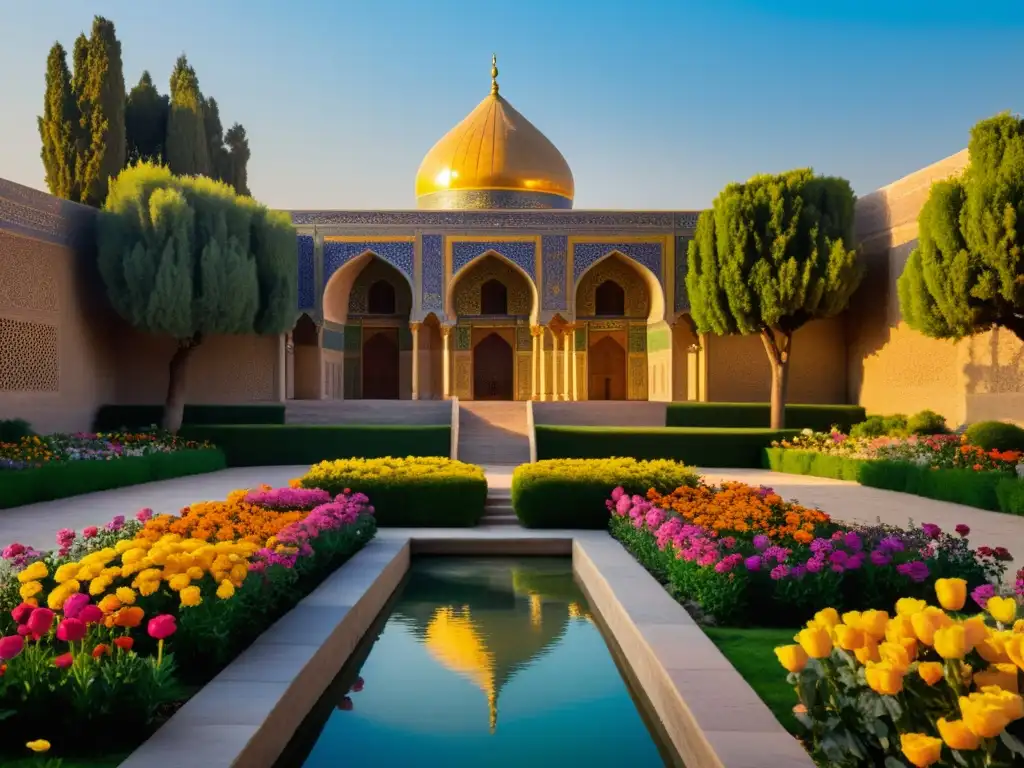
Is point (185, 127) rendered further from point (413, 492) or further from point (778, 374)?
point (413, 492)

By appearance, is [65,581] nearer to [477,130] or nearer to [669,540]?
[669,540]

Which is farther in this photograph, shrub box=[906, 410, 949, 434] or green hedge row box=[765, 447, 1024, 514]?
shrub box=[906, 410, 949, 434]

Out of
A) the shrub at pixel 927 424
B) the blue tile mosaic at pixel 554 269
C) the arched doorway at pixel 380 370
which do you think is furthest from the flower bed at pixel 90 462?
the shrub at pixel 927 424

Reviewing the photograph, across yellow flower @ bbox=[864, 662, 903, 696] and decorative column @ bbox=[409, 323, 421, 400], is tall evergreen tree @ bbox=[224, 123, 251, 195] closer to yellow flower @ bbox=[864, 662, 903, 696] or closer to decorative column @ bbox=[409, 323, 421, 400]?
decorative column @ bbox=[409, 323, 421, 400]

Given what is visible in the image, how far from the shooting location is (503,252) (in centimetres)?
2027

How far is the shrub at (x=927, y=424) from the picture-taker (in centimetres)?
1423

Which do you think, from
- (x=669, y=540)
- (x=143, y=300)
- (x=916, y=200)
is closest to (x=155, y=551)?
(x=669, y=540)

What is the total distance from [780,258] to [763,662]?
12.6m

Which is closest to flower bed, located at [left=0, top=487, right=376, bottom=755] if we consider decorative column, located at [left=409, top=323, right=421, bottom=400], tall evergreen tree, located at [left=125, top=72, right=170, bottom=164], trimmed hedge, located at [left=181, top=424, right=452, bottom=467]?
trimmed hedge, located at [left=181, top=424, right=452, bottom=467]

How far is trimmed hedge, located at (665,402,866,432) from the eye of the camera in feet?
55.6

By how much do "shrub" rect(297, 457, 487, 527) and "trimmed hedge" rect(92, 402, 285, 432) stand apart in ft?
29.3

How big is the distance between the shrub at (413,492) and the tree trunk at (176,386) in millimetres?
8097

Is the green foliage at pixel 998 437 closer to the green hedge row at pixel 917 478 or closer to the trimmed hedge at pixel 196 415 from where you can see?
the green hedge row at pixel 917 478

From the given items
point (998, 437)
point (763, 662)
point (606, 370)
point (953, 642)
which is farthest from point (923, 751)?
point (606, 370)
